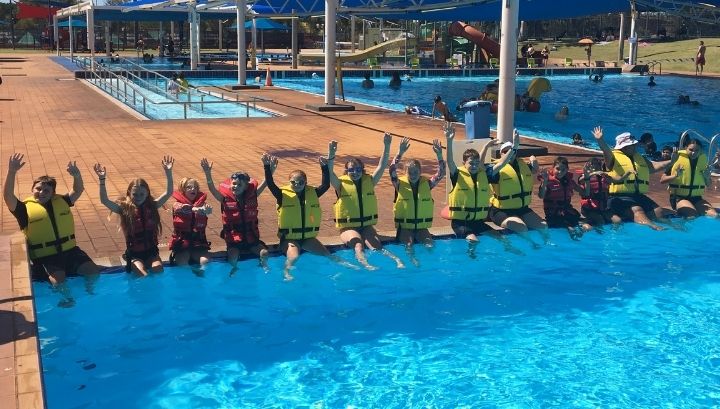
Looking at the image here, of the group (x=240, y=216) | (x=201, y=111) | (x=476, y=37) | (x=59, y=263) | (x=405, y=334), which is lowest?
(x=405, y=334)

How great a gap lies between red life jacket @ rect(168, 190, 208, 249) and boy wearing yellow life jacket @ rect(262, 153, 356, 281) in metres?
0.85

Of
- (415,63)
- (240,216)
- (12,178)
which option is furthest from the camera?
(415,63)

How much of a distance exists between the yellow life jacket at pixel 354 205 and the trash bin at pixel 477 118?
4.81 meters

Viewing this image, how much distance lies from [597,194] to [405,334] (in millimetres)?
4140

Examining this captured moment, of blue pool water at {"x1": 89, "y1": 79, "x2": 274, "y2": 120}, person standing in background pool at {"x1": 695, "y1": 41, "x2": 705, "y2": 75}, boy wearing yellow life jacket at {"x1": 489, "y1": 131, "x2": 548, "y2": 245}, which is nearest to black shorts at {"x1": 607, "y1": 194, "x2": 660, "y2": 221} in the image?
boy wearing yellow life jacket at {"x1": 489, "y1": 131, "x2": 548, "y2": 245}

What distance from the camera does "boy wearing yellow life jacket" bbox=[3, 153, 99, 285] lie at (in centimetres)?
729

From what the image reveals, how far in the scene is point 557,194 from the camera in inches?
374

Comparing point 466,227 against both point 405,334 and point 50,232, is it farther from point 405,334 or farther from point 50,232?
point 50,232

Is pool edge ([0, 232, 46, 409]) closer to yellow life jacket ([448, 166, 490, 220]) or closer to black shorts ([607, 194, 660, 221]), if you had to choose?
yellow life jacket ([448, 166, 490, 220])

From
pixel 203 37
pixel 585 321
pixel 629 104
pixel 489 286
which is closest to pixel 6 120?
pixel 489 286

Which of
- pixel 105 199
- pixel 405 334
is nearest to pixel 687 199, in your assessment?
pixel 405 334

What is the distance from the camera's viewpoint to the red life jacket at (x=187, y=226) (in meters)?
7.78

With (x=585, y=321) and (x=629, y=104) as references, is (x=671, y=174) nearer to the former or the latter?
(x=585, y=321)

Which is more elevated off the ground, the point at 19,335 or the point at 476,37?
the point at 476,37
